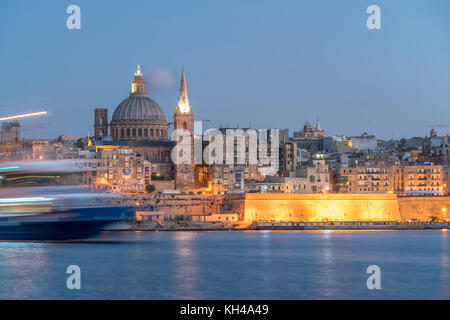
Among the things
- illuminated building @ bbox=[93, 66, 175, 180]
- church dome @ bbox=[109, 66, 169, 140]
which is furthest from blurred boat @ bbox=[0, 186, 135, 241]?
church dome @ bbox=[109, 66, 169, 140]

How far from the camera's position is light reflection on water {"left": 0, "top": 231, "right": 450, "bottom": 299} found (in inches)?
890

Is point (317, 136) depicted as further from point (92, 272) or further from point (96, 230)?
point (92, 272)

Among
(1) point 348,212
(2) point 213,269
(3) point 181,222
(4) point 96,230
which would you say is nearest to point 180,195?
(3) point 181,222

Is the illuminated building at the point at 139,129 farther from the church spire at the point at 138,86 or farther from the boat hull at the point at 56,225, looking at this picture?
the boat hull at the point at 56,225

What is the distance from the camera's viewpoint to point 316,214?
4906 centimetres

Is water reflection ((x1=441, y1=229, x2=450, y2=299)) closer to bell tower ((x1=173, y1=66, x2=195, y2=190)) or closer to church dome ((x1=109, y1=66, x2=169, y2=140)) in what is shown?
bell tower ((x1=173, y1=66, x2=195, y2=190))

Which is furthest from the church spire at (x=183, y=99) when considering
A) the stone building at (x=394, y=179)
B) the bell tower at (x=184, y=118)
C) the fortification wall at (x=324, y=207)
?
the fortification wall at (x=324, y=207)

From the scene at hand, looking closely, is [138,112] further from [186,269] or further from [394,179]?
[186,269]

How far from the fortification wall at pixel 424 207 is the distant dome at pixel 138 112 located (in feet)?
85.8

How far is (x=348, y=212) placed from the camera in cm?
4919

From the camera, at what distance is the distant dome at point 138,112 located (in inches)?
2773

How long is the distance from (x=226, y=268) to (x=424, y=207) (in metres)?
24.9

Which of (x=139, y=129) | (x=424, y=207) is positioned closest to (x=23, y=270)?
(x=424, y=207)

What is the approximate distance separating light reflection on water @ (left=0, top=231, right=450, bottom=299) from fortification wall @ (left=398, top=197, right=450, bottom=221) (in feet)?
31.4
